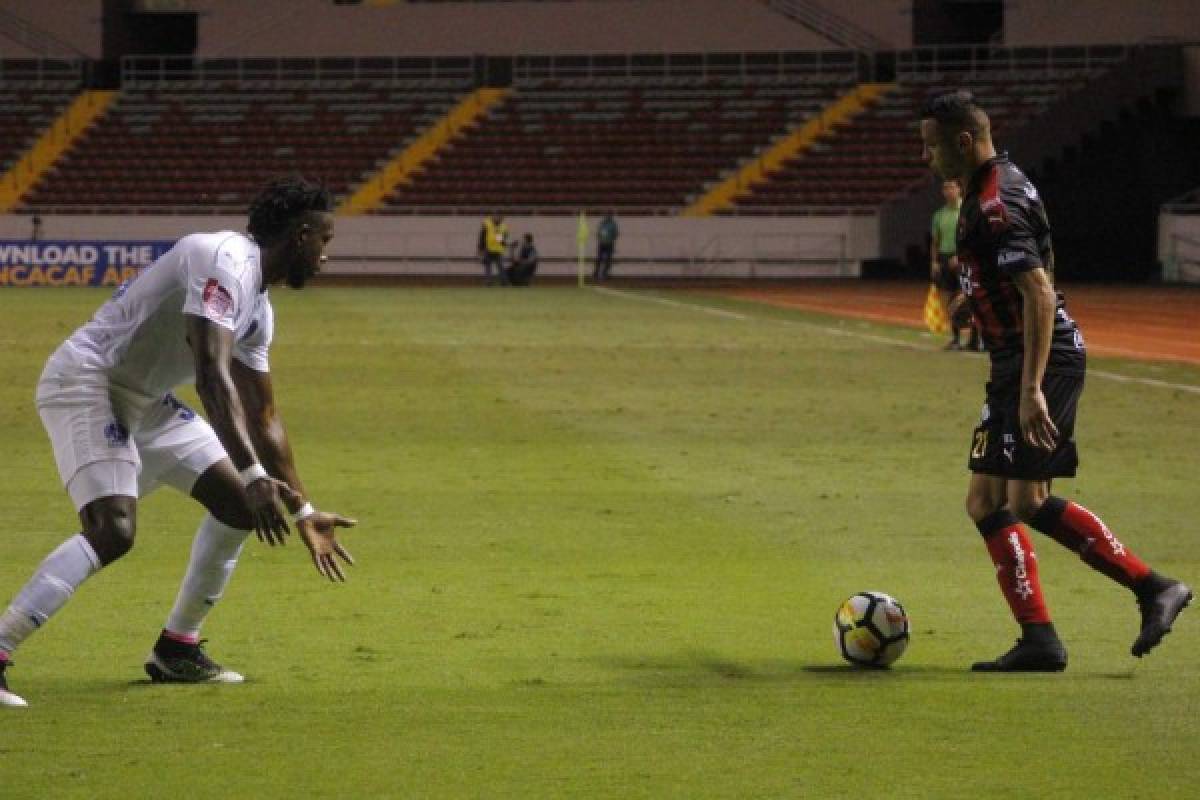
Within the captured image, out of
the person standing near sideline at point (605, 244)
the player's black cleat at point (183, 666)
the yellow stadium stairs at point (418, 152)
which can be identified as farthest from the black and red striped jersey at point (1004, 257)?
the yellow stadium stairs at point (418, 152)

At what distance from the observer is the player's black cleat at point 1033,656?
26.5 ft

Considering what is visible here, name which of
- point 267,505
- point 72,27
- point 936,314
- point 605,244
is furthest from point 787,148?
point 267,505

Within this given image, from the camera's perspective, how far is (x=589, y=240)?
5853cm

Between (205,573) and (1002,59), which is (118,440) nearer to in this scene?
(205,573)

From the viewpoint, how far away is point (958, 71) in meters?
62.3

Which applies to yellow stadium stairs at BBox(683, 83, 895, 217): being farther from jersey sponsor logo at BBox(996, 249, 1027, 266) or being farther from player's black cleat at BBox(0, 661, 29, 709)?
player's black cleat at BBox(0, 661, 29, 709)

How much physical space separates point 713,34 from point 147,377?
5899 centimetres

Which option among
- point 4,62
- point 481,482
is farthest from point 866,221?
point 481,482

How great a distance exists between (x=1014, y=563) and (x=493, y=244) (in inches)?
1802

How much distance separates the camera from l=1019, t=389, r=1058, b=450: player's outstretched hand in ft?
25.9

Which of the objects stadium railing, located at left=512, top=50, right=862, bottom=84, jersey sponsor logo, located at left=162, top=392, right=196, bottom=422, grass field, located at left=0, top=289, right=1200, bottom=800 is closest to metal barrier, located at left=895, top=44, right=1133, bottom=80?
stadium railing, located at left=512, top=50, right=862, bottom=84

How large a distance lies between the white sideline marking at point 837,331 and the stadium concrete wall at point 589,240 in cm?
583

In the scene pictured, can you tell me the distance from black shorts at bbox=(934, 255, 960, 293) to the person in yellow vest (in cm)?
2557

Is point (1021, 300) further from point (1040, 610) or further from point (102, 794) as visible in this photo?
point (102, 794)
